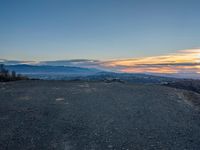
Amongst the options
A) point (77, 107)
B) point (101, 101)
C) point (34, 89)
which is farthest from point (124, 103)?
point (34, 89)

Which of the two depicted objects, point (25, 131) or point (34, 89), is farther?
point (34, 89)

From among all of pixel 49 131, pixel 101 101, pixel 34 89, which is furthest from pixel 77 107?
pixel 34 89

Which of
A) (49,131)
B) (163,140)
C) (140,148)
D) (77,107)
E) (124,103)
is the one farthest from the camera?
(124,103)

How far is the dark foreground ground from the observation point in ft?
30.7

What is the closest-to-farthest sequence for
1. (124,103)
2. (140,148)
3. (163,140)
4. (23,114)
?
(140,148)
(163,140)
(23,114)
(124,103)

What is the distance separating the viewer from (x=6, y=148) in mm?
8961

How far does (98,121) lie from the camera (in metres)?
11.6

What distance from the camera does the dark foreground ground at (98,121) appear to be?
936 cm

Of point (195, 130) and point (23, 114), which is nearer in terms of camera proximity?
point (195, 130)

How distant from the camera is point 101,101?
50.8ft

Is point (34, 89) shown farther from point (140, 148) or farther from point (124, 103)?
point (140, 148)

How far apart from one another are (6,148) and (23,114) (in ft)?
12.2

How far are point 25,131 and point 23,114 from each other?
2313mm

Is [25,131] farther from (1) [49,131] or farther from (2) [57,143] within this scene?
(2) [57,143]
